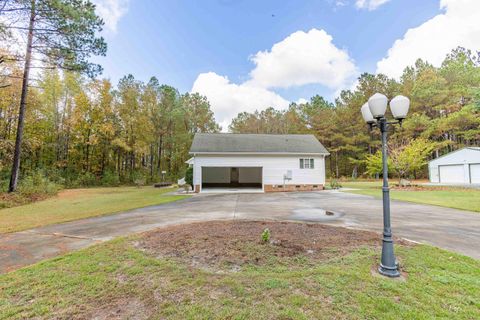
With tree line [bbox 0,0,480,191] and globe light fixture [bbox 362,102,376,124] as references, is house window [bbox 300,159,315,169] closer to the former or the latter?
tree line [bbox 0,0,480,191]

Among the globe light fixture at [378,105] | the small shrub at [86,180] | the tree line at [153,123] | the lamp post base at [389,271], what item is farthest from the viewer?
the small shrub at [86,180]

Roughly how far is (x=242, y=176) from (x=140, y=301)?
20.8 metres

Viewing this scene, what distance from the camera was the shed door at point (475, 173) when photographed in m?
18.9

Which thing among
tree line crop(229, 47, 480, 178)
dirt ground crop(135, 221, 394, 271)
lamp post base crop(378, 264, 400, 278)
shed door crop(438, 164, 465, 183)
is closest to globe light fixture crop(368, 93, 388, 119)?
lamp post base crop(378, 264, 400, 278)

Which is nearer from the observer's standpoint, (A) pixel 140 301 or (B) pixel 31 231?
(A) pixel 140 301

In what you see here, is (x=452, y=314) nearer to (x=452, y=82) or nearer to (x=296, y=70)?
(x=296, y=70)

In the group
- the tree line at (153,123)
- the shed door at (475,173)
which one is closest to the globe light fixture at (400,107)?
the tree line at (153,123)

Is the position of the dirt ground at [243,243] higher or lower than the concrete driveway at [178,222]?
higher

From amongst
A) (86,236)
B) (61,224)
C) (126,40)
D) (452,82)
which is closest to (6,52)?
(126,40)

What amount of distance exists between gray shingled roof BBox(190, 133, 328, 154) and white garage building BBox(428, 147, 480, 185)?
44.5 feet

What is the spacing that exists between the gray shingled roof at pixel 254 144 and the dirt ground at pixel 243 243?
35.8 feet

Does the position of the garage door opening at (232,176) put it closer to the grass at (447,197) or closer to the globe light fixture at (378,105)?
the grass at (447,197)

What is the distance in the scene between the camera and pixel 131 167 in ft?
89.9

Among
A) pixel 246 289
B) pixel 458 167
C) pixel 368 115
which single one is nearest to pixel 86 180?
pixel 246 289
